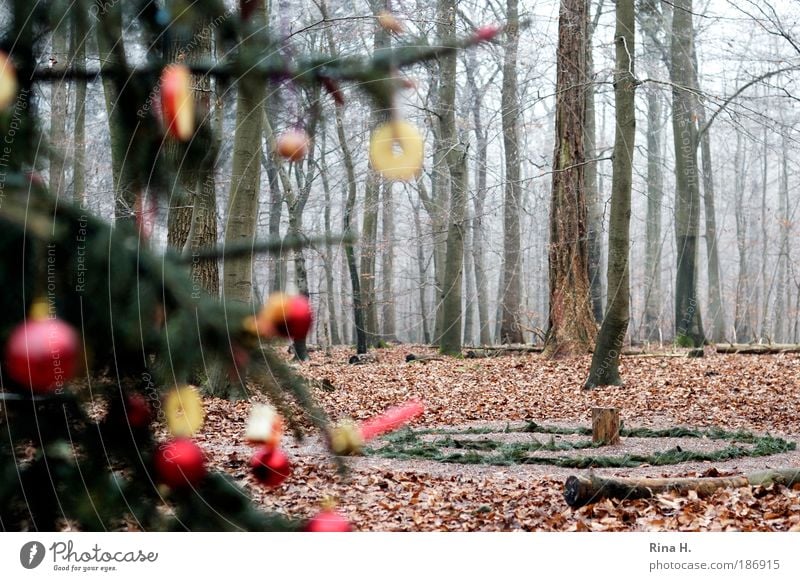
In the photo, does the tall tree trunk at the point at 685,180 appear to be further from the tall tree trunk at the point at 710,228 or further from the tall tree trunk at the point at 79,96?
the tall tree trunk at the point at 79,96

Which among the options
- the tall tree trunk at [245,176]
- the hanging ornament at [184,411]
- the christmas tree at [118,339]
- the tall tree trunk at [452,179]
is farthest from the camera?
the tall tree trunk at [452,179]

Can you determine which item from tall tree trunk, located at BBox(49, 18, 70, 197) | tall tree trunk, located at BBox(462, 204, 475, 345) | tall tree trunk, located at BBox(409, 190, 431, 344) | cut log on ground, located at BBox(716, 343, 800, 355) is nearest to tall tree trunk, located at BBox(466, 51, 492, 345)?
tall tree trunk, located at BBox(462, 204, 475, 345)

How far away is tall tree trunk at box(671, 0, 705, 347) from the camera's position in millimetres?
2322

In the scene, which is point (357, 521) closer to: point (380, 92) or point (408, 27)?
point (380, 92)

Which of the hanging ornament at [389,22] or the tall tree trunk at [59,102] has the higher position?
the hanging ornament at [389,22]

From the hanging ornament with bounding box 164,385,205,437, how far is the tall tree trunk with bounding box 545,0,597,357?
1.51m

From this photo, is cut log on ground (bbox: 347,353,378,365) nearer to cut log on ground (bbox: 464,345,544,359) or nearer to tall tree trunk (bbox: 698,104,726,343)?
cut log on ground (bbox: 464,345,544,359)

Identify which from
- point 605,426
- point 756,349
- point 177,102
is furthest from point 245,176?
point 756,349

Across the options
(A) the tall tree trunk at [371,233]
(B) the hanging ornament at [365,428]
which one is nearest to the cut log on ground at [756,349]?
(A) the tall tree trunk at [371,233]

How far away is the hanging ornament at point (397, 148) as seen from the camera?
114 centimetres

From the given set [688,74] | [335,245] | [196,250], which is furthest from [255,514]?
[688,74]

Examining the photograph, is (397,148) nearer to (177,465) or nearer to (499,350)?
(177,465)

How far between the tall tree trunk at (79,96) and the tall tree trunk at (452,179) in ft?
2.03

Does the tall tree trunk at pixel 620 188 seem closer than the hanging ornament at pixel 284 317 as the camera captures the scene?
No
